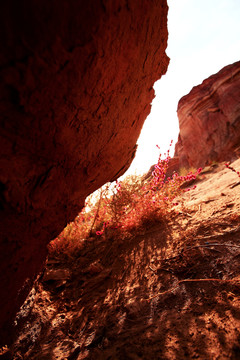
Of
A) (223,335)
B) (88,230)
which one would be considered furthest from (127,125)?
(88,230)

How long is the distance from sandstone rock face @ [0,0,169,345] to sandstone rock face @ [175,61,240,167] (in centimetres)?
1157

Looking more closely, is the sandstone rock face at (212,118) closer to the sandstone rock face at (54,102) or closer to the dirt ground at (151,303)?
the dirt ground at (151,303)

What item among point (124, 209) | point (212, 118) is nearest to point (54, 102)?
point (124, 209)

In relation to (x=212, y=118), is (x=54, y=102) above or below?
below

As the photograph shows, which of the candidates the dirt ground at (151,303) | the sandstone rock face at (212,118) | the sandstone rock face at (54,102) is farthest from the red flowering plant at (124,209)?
the sandstone rock face at (212,118)

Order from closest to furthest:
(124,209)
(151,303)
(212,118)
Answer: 1. (151,303)
2. (124,209)
3. (212,118)

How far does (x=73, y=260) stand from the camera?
2.71 metres

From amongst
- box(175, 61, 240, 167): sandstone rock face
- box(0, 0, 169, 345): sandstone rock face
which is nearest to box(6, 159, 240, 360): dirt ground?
box(0, 0, 169, 345): sandstone rock face

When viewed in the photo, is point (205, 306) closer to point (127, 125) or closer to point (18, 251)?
point (18, 251)

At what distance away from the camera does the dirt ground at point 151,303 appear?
977mm

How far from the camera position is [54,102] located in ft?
3.01

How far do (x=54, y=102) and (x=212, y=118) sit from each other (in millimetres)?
15387

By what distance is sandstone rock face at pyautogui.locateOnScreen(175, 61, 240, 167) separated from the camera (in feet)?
38.4

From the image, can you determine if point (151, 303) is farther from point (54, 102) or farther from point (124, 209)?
point (124, 209)
